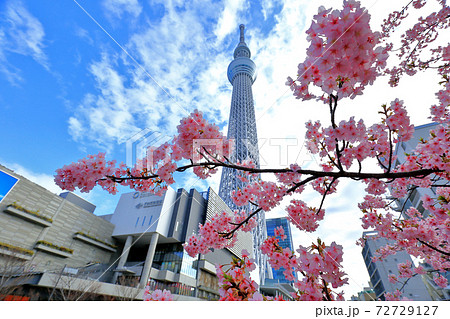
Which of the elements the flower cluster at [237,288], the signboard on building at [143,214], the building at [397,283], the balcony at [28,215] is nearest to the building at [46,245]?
the balcony at [28,215]

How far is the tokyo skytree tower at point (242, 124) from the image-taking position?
5366 cm

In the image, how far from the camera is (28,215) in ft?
61.3

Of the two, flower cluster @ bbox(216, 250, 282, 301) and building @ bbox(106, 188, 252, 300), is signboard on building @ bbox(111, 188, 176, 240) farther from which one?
flower cluster @ bbox(216, 250, 282, 301)

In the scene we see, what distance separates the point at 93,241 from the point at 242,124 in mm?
54749

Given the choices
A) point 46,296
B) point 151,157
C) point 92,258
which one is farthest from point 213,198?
point 151,157

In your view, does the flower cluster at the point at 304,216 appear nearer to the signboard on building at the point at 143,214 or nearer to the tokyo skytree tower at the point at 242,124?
the signboard on building at the point at 143,214

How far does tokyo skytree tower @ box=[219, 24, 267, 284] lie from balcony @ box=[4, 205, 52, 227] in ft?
119

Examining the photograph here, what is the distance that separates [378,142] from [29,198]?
29.3 metres

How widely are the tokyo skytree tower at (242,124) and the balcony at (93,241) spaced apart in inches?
1145

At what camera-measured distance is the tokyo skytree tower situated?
5366 cm

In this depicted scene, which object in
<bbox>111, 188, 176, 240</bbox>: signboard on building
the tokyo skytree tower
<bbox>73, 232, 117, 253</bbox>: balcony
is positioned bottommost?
<bbox>73, 232, 117, 253</bbox>: balcony

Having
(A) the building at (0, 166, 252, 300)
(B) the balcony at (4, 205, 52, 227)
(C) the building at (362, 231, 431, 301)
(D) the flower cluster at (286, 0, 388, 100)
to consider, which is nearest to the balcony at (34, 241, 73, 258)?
(A) the building at (0, 166, 252, 300)
